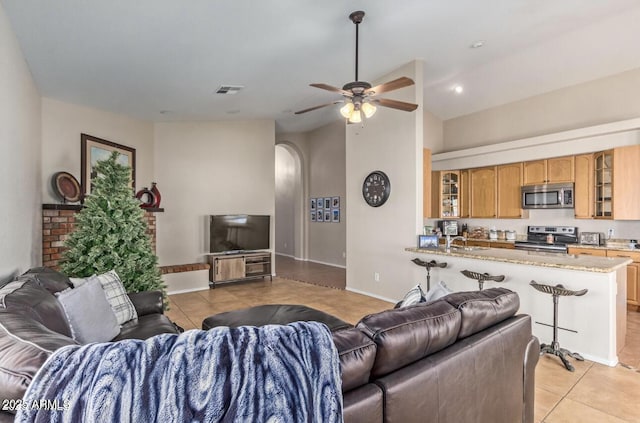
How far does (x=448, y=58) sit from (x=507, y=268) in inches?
116

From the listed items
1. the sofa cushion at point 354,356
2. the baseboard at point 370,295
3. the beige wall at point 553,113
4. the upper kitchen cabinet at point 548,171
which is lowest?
the baseboard at point 370,295

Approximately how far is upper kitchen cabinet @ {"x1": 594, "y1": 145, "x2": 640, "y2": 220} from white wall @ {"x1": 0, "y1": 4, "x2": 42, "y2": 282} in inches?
269

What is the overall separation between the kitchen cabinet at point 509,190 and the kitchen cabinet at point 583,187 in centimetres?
81

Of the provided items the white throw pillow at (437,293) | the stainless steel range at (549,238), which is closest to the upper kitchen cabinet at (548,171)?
the stainless steel range at (549,238)

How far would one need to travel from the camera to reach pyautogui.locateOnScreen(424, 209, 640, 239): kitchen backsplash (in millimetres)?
4770

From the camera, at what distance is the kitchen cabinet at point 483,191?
20.0 ft

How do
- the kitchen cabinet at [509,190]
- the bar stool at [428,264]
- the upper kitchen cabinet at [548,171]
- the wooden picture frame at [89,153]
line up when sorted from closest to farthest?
the bar stool at [428,264] → the wooden picture frame at [89,153] → the upper kitchen cabinet at [548,171] → the kitchen cabinet at [509,190]

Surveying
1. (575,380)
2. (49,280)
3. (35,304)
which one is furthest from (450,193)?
(35,304)

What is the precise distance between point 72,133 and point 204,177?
7.09ft

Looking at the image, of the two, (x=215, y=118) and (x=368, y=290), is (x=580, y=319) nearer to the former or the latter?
(x=368, y=290)

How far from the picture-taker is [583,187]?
4.98 metres

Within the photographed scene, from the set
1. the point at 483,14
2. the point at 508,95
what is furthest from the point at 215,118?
the point at 508,95

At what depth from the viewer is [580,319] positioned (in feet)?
10.0

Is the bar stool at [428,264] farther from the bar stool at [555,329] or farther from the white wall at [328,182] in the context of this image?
the white wall at [328,182]
